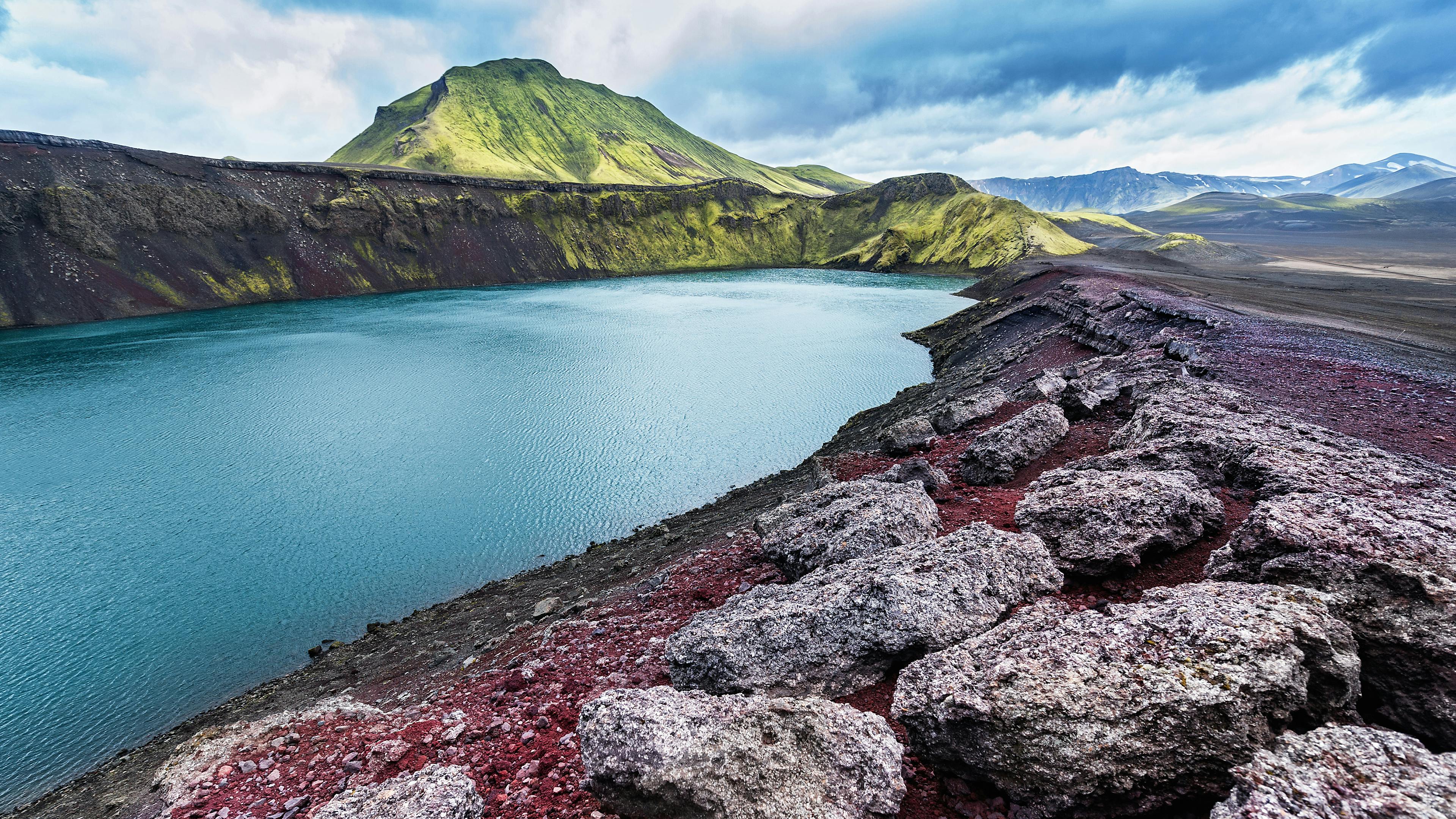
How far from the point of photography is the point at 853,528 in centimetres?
1080

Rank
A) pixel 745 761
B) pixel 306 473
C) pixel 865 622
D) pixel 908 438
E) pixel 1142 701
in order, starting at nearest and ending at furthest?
1. pixel 1142 701
2. pixel 745 761
3. pixel 865 622
4. pixel 908 438
5. pixel 306 473

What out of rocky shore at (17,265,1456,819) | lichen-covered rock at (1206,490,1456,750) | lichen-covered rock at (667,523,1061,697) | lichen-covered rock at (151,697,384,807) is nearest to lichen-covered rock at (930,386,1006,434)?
rocky shore at (17,265,1456,819)

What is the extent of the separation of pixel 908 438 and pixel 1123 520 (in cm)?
1130

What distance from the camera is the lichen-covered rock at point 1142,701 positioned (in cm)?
507

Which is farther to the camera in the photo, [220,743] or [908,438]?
[908,438]

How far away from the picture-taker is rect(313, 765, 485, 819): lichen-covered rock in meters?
6.32

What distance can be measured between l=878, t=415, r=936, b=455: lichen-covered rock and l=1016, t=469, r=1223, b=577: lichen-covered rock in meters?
9.60

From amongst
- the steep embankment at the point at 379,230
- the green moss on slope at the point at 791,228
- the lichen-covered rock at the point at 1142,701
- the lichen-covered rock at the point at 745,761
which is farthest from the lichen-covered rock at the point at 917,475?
the steep embankment at the point at 379,230

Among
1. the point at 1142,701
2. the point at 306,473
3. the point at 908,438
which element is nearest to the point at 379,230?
the point at 306,473

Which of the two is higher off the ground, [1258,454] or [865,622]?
[1258,454]

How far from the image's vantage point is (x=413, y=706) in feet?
35.9

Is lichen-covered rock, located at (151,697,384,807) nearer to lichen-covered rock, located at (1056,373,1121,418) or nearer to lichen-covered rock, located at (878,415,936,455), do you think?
lichen-covered rock, located at (878,415,936,455)

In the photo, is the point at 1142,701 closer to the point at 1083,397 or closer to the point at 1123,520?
the point at 1123,520

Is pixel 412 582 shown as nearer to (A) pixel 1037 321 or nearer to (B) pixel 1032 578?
(B) pixel 1032 578
